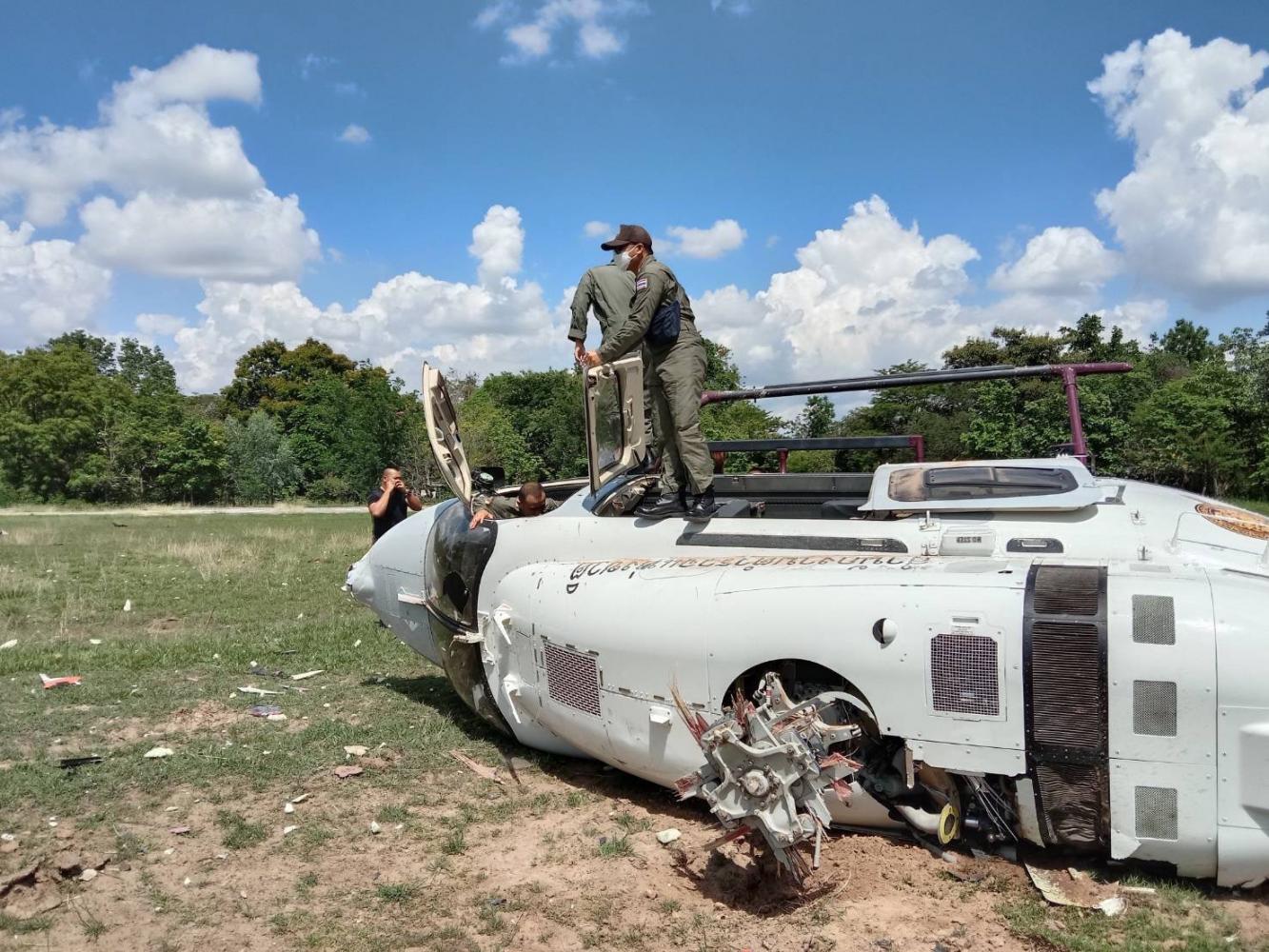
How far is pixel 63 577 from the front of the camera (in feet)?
51.3

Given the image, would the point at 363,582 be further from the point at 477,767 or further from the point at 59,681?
the point at 59,681

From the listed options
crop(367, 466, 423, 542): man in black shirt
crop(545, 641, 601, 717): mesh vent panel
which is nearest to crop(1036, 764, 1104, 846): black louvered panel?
crop(545, 641, 601, 717): mesh vent panel

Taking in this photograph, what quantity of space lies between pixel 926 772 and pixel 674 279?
11.7 feet

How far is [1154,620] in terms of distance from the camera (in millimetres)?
4066

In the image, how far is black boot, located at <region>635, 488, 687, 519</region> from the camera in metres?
6.17

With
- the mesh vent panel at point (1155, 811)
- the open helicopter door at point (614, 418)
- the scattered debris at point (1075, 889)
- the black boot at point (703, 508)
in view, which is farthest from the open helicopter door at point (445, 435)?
the mesh vent panel at point (1155, 811)

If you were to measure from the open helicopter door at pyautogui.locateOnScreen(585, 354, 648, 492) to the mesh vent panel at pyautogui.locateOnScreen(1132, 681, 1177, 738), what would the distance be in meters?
3.56

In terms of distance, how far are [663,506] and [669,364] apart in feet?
3.31

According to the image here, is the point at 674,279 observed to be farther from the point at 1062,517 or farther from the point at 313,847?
the point at 313,847

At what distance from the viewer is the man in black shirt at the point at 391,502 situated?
1068 centimetres

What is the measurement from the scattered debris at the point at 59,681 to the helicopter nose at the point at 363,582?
283 centimetres

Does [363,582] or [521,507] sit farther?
[363,582]

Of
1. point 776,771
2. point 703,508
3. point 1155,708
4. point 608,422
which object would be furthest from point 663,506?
point 1155,708

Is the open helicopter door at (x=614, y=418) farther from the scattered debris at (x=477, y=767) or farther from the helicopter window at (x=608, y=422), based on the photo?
the scattered debris at (x=477, y=767)
